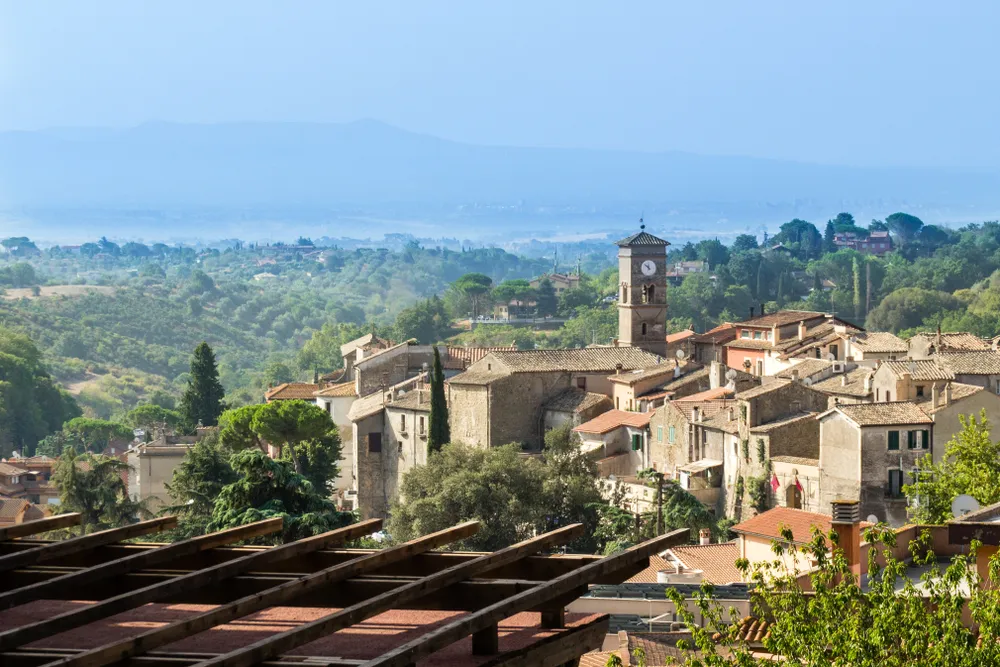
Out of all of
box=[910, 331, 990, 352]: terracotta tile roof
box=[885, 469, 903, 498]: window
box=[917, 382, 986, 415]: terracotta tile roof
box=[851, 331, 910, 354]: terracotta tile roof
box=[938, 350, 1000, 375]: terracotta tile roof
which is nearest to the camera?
box=[885, 469, 903, 498]: window

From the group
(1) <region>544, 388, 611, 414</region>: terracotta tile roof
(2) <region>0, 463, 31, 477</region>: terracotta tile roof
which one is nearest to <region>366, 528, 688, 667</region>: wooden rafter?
(1) <region>544, 388, 611, 414</region>: terracotta tile roof

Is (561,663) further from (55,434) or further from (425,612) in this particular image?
(55,434)

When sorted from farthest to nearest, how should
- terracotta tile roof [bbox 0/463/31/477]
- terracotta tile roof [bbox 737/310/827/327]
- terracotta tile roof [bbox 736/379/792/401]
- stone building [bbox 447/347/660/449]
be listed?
1. terracotta tile roof [bbox 0/463/31/477]
2. terracotta tile roof [bbox 737/310/827/327]
3. stone building [bbox 447/347/660/449]
4. terracotta tile roof [bbox 736/379/792/401]

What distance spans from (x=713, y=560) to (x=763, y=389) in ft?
45.9

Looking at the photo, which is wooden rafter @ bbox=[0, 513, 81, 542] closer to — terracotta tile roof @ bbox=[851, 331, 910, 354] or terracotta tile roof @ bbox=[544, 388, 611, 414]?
terracotta tile roof @ bbox=[544, 388, 611, 414]

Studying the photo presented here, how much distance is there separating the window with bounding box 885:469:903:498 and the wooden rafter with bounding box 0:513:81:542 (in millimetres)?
29348

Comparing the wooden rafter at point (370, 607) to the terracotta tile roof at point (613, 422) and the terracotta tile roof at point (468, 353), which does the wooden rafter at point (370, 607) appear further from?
the terracotta tile roof at point (468, 353)

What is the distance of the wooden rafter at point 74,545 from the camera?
7324 mm

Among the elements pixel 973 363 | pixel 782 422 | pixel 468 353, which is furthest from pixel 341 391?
pixel 973 363

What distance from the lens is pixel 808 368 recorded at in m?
46.4

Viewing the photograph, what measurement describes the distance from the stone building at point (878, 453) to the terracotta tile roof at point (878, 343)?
12.5 m

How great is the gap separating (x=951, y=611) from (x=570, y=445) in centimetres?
3292

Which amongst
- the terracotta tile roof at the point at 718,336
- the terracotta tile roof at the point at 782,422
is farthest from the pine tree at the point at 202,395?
the terracotta tile roof at the point at 782,422

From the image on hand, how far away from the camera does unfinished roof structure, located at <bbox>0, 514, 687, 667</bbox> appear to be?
20.0 ft
